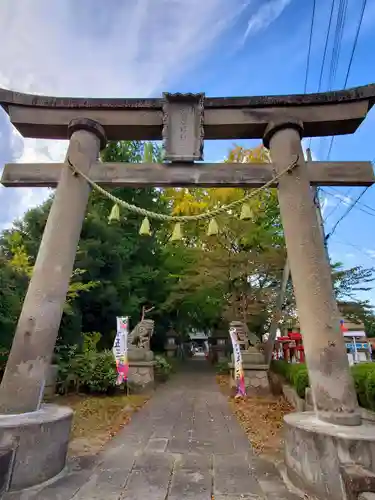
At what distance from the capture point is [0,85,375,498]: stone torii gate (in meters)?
3.84

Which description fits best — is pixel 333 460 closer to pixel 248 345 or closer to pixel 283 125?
pixel 283 125

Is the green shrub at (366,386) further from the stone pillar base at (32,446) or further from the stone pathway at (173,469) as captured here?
the stone pillar base at (32,446)

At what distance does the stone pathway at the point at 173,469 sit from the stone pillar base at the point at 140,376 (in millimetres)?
3495

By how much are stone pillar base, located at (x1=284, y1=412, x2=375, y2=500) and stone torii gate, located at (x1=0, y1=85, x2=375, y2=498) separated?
1.54 feet

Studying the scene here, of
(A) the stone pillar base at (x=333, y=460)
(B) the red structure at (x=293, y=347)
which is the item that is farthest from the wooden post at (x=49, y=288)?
(B) the red structure at (x=293, y=347)

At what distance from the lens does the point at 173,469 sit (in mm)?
3822

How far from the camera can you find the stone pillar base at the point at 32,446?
10.5ft

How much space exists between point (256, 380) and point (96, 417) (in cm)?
535

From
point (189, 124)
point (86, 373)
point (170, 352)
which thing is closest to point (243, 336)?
point (86, 373)

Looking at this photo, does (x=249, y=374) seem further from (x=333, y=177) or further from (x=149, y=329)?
(x=333, y=177)

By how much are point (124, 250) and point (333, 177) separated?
11.3 meters

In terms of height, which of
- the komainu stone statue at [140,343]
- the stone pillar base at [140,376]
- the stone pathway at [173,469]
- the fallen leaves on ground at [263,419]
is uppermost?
the komainu stone statue at [140,343]

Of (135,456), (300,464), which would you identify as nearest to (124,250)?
(135,456)

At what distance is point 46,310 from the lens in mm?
4027
